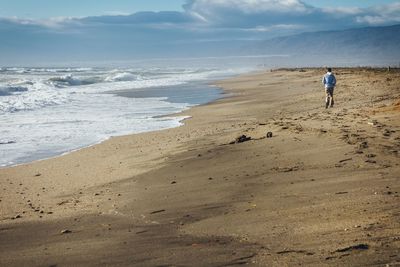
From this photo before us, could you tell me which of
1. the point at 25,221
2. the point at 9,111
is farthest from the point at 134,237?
the point at 9,111

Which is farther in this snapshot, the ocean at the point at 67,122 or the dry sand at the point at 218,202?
the ocean at the point at 67,122

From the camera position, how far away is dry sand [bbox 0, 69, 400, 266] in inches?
183

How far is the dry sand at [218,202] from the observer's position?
464 centimetres

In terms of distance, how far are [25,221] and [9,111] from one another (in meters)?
16.1

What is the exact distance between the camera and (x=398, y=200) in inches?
217

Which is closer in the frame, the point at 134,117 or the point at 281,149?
the point at 281,149

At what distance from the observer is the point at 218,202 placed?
645 centimetres

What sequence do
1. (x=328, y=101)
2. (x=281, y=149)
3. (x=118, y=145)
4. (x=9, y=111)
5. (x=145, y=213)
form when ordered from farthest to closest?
(x=9, y=111) < (x=328, y=101) < (x=118, y=145) < (x=281, y=149) < (x=145, y=213)

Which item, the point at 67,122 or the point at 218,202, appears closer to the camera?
the point at 218,202

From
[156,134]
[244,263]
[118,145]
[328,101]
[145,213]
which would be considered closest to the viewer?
[244,263]

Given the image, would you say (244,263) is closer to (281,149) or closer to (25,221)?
(25,221)

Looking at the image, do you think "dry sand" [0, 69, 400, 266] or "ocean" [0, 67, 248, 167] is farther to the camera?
"ocean" [0, 67, 248, 167]

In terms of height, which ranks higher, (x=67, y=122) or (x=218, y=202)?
(x=218, y=202)

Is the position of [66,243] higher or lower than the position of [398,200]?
lower
